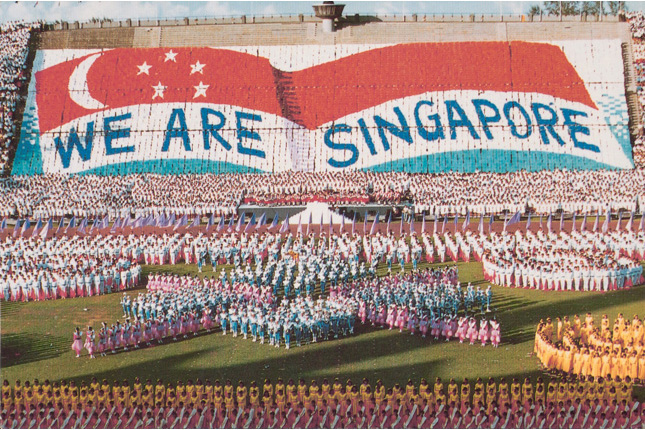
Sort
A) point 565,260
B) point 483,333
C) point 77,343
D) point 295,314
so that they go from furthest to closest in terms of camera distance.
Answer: point 565,260, point 295,314, point 77,343, point 483,333

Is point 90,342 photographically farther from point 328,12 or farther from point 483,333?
point 328,12

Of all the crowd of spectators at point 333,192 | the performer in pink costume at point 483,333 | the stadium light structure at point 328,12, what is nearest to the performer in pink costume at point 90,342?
the performer in pink costume at point 483,333

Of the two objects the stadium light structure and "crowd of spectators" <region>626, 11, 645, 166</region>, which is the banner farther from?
the stadium light structure

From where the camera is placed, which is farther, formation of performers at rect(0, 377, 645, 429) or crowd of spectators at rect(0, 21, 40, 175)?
crowd of spectators at rect(0, 21, 40, 175)

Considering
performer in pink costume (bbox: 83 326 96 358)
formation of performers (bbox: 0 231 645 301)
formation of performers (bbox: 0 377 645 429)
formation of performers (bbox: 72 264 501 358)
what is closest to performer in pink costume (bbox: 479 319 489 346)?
formation of performers (bbox: 72 264 501 358)

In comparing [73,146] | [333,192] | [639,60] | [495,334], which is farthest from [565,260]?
[73,146]

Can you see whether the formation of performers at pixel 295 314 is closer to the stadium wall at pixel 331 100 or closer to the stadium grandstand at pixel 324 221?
the stadium grandstand at pixel 324 221
